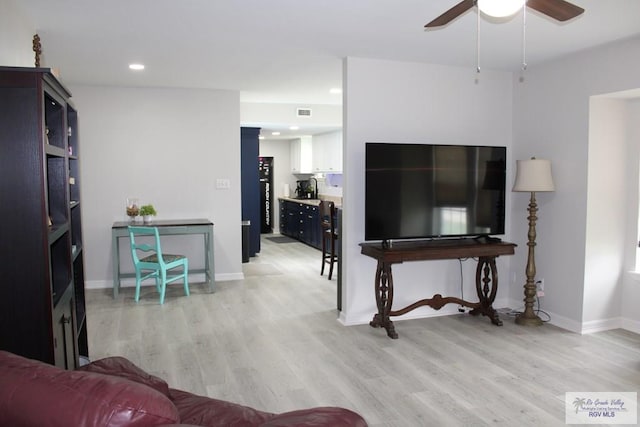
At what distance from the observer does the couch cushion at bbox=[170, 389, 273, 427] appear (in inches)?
75.0

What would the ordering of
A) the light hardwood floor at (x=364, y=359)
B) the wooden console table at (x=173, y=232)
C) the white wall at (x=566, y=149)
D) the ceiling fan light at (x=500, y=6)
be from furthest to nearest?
the wooden console table at (x=173, y=232)
the white wall at (x=566, y=149)
the light hardwood floor at (x=364, y=359)
the ceiling fan light at (x=500, y=6)

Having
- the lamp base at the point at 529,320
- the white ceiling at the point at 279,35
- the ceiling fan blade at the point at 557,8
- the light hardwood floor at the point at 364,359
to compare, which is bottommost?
the light hardwood floor at the point at 364,359

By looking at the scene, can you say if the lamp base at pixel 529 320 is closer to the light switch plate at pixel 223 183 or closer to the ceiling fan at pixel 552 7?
the ceiling fan at pixel 552 7

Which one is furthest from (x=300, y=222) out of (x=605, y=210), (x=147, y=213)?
(x=605, y=210)

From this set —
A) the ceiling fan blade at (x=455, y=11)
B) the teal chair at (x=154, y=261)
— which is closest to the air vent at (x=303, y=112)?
the teal chair at (x=154, y=261)

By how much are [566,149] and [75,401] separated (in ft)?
14.7

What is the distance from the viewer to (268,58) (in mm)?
4551

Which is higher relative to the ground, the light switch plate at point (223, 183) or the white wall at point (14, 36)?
the white wall at point (14, 36)

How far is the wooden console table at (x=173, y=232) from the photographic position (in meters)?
5.62

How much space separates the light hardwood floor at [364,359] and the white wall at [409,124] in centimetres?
32

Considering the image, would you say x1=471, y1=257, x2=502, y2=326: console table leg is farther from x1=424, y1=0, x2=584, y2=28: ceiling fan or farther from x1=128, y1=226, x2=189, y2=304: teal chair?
x1=128, y1=226, x2=189, y2=304: teal chair

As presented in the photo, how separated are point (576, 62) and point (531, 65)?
0.50 metres

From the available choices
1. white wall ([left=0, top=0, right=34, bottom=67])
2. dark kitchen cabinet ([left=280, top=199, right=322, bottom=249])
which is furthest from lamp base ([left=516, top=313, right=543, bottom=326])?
dark kitchen cabinet ([left=280, top=199, right=322, bottom=249])

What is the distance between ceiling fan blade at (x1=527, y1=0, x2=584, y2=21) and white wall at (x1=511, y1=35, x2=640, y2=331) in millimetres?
2087
